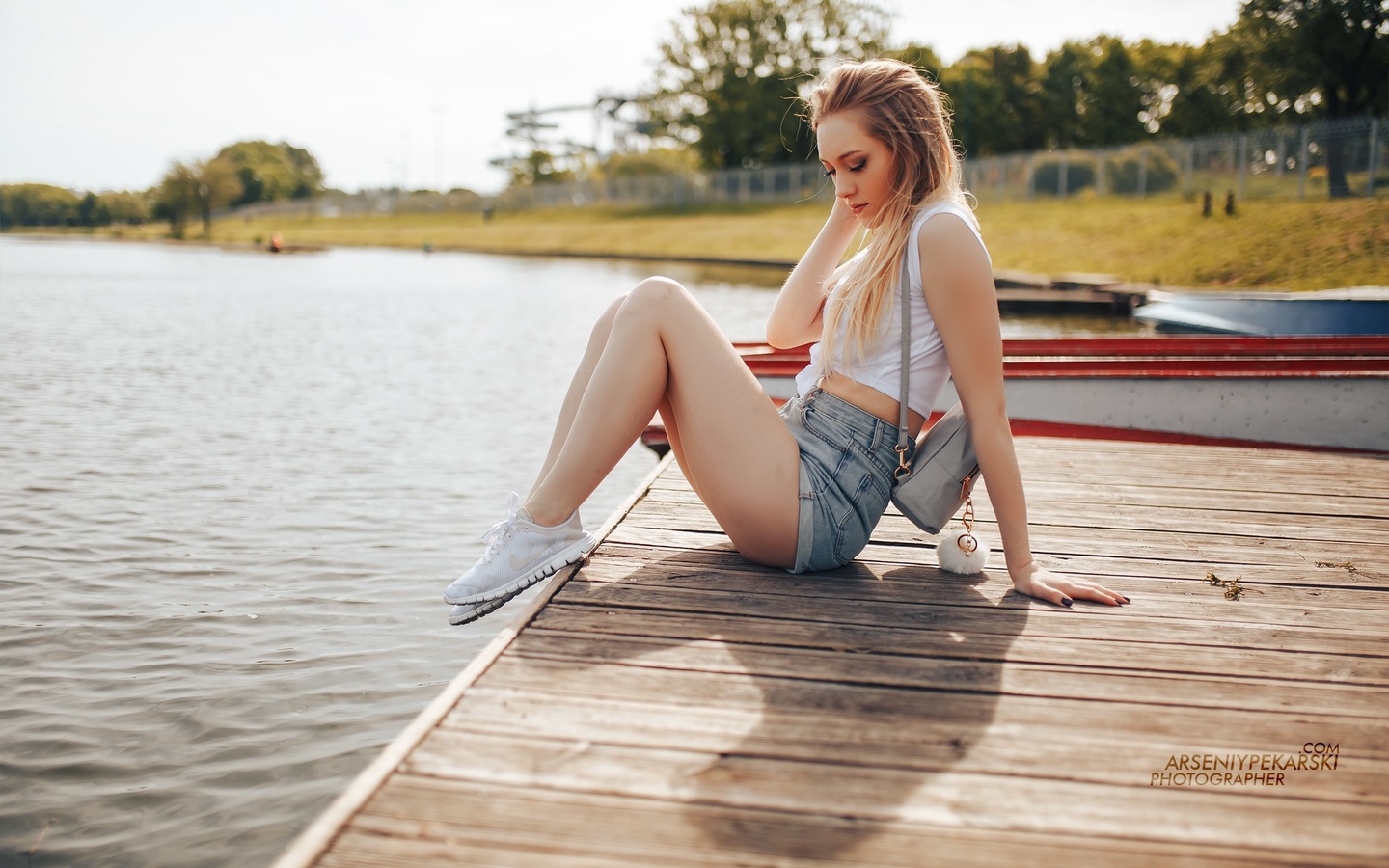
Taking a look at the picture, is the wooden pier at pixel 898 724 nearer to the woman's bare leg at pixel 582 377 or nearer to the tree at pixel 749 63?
the woman's bare leg at pixel 582 377

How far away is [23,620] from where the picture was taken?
4.58 metres

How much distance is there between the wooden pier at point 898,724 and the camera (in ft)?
5.91

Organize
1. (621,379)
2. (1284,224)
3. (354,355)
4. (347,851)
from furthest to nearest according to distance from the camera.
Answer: (1284,224)
(354,355)
(621,379)
(347,851)

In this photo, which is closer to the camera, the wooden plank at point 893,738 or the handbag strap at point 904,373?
Answer: the wooden plank at point 893,738

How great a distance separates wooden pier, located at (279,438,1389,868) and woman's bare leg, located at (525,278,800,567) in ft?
0.98

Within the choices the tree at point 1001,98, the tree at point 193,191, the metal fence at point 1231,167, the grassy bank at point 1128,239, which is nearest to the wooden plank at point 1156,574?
the grassy bank at point 1128,239

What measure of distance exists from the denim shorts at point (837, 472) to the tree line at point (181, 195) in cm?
8263

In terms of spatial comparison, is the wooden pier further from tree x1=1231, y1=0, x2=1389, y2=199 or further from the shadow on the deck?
tree x1=1231, y1=0, x2=1389, y2=199

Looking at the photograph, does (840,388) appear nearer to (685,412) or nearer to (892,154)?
(685,412)

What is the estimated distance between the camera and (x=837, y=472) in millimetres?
2994

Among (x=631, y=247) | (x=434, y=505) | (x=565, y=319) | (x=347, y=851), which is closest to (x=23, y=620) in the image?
(x=434, y=505)

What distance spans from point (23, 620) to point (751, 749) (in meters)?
3.92

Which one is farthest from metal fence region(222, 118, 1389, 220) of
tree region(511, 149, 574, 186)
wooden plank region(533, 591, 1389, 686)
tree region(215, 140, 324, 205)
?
tree region(215, 140, 324, 205)

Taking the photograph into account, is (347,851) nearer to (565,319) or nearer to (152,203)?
(565,319)
